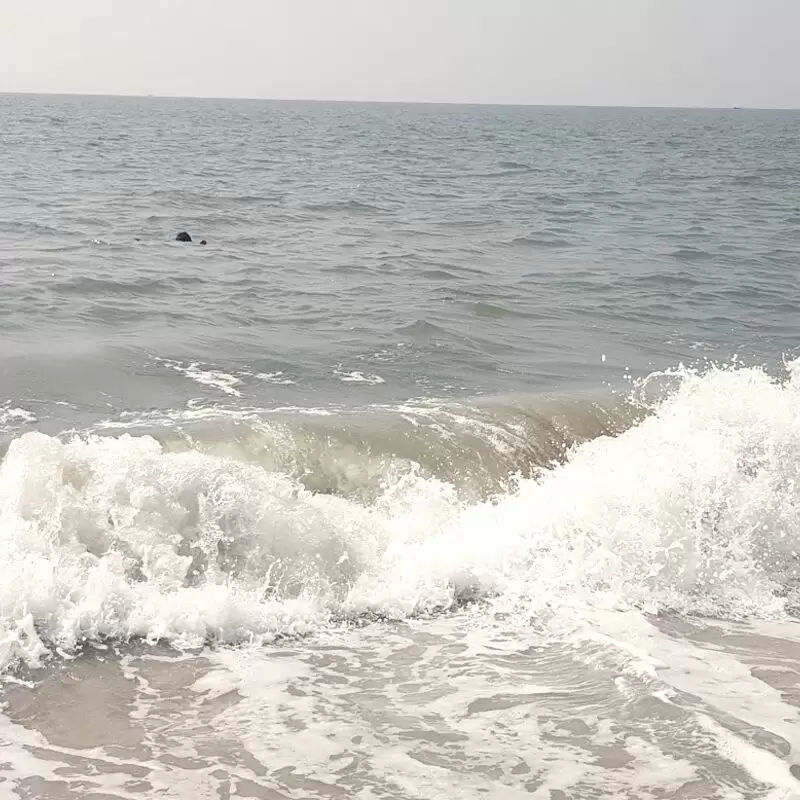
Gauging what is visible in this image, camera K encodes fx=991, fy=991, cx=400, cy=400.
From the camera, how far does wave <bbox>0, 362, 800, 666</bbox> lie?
554cm

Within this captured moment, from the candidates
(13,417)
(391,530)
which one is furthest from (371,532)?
(13,417)

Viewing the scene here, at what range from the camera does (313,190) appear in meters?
26.7

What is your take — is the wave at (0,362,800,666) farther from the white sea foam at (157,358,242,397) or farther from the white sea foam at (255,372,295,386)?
the white sea foam at (255,372,295,386)

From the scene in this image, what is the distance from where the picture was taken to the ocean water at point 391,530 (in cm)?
425

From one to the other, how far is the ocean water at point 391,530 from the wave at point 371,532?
24mm

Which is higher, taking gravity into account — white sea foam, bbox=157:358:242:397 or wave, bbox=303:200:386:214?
wave, bbox=303:200:386:214

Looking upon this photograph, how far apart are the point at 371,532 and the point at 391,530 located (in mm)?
174

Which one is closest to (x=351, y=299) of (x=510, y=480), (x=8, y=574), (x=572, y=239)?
(x=510, y=480)

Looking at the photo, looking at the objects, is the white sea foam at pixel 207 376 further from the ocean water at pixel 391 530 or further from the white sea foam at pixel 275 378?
the white sea foam at pixel 275 378

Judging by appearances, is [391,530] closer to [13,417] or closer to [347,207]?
[13,417]

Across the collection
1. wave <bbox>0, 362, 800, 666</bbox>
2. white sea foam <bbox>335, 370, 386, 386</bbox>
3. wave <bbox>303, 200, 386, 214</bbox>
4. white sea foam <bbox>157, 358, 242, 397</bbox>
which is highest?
wave <bbox>303, 200, 386, 214</bbox>

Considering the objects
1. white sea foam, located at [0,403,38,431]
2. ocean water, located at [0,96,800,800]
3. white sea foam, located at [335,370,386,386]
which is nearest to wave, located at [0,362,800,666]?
ocean water, located at [0,96,800,800]

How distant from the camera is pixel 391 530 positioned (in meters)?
7.02

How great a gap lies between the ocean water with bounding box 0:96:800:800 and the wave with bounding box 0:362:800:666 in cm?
2
